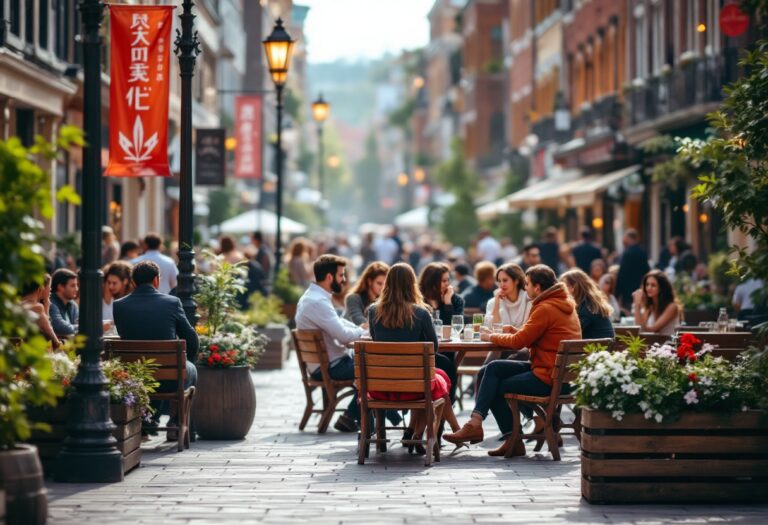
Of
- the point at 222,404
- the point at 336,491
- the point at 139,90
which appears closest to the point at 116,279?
the point at 139,90

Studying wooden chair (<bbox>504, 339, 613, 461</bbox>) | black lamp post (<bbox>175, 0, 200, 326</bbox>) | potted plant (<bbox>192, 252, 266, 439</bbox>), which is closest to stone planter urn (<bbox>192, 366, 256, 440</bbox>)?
potted plant (<bbox>192, 252, 266, 439</bbox>)

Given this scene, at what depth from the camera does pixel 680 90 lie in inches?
1254

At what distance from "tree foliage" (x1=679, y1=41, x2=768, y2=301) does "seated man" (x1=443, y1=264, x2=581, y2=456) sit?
218 cm

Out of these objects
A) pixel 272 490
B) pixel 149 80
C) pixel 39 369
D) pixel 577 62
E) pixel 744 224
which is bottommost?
pixel 272 490

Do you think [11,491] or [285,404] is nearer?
[11,491]

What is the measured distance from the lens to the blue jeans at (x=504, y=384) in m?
13.8

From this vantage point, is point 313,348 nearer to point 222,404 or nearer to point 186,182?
point 222,404

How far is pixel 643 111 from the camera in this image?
1405 inches

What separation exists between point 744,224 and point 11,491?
17.5 ft

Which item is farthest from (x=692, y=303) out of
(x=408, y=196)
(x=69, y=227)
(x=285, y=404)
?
(x=408, y=196)

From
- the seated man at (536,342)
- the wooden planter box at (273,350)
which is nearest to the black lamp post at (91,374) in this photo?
the seated man at (536,342)

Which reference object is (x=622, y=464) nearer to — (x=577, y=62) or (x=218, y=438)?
(x=218, y=438)

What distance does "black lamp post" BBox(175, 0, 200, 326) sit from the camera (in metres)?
15.9

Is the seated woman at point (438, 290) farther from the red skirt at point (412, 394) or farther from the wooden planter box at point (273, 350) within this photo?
the wooden planter box at point (273, 350)
